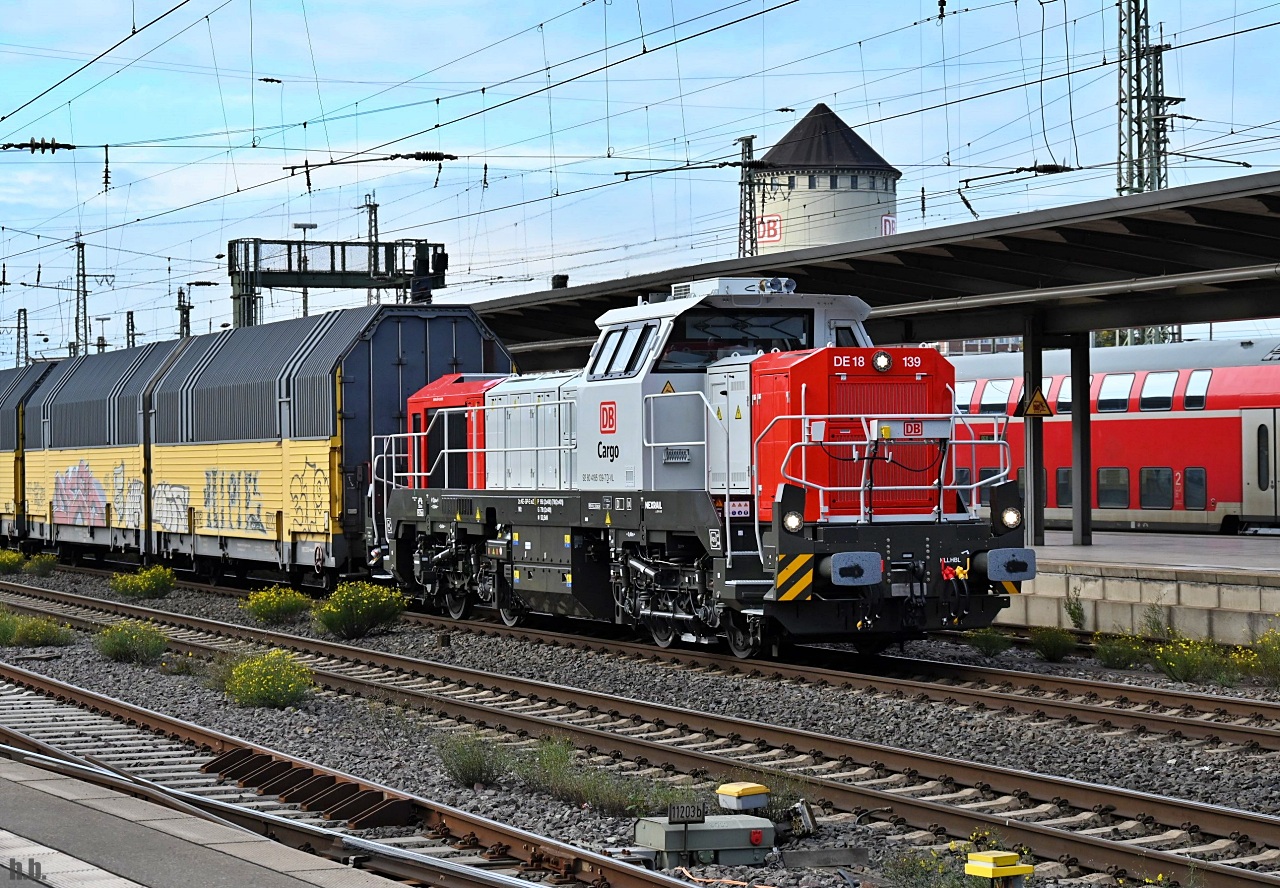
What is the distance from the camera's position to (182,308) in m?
63.0

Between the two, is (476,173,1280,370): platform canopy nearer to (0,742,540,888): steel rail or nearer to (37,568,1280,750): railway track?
(37,568,1280,750): railway track

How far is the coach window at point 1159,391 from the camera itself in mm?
28109

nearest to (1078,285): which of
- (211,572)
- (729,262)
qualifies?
(729,262)

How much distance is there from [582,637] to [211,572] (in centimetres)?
1174

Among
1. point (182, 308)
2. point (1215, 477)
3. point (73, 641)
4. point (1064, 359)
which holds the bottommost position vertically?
point (73, 641)

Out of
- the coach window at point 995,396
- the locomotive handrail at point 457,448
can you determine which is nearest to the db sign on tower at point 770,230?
the coach window at point 995,396

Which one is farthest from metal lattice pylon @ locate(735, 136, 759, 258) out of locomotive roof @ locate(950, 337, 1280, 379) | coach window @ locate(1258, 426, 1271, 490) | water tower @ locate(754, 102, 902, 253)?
water tower @ locate(754, 102, 902, 253)

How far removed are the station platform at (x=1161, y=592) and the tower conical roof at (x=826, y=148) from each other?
7024cm

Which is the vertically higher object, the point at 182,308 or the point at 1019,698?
the point at 182,308

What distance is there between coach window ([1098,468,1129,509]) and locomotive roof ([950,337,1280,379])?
205cm

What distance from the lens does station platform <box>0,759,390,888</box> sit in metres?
6.00

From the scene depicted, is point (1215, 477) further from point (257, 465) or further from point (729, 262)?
point (257, 465)

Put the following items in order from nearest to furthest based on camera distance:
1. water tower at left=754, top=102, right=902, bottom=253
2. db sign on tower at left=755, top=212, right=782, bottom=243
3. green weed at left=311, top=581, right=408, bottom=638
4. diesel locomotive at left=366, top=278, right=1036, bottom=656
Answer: diesel locomotive at left=366, top=278, right=1036, bottom=656 → green weed at left=311, top=581, right=408, bottom=638 → db sign on tower at left=755, top=212, right=782, bottom=243 → water tower at left=754, top=102, right=902, bottom=253

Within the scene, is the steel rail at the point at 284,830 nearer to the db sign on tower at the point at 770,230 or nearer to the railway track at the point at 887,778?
the railway track at the point at 887,778
